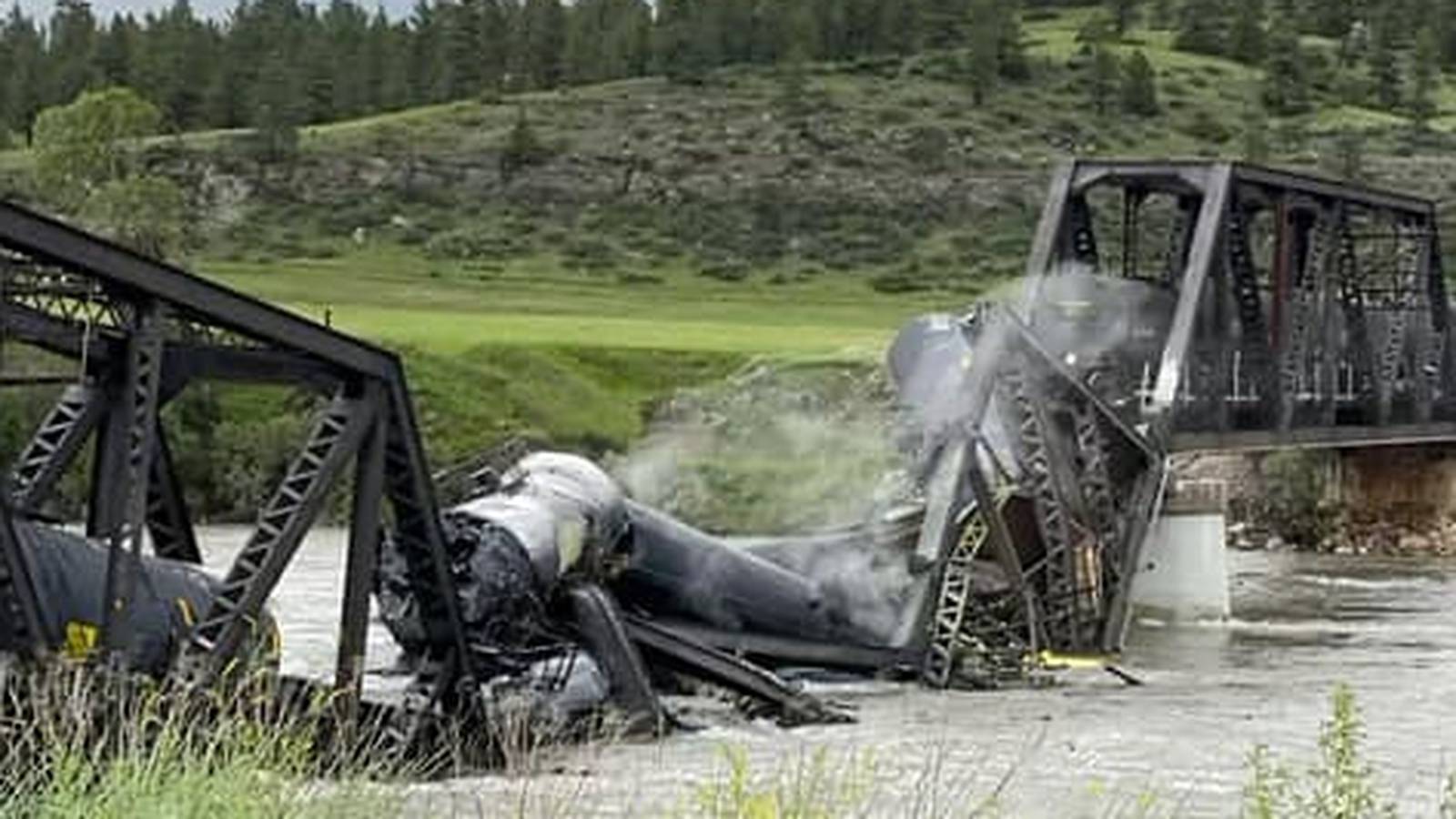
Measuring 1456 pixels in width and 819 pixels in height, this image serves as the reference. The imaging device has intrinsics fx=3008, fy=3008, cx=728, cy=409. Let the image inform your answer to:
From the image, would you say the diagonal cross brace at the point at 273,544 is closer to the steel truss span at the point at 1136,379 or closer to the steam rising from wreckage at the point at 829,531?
the steam rising from wreckage at the point at 829,531

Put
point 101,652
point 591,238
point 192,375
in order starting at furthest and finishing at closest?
point 591,238 < point 192,375 < point 101,652

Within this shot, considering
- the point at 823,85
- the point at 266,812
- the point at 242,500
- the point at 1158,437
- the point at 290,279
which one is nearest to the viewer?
the point at 266,812

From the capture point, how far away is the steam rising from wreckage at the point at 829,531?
962 inches

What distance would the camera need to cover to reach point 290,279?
106m

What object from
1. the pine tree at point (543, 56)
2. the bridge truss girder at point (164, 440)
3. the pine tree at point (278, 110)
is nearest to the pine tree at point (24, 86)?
the pine tree at point (278, 110)

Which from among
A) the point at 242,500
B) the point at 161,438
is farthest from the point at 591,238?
the point at 161,438

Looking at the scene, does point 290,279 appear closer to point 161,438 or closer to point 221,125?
point 221,125

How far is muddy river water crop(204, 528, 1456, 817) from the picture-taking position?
24.4 meters

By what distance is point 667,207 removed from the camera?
447 feet

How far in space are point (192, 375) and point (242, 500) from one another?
4438cm

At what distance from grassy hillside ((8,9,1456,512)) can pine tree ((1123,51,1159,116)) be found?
92cm

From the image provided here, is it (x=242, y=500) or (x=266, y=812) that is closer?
(x=266, y=812)

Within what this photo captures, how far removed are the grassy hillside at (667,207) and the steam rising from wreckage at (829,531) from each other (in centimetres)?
2046

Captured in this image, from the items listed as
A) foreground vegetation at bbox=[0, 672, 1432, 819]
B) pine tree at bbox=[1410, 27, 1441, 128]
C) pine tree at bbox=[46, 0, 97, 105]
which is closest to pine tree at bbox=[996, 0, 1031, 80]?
pine tree at bbox=[1410, 27, 1441, 128]
